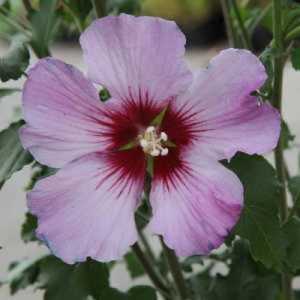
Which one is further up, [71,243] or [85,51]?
[85,51]

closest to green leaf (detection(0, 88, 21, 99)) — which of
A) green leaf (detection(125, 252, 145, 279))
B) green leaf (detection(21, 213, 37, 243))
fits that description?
green leaf (detection(21, 213, 37, 243))

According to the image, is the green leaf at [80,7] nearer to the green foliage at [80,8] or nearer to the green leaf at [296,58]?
the green foliage at [80,8]

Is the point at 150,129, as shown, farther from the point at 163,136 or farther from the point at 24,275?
the point at 24,275

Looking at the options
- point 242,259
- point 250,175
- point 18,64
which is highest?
point 18,64

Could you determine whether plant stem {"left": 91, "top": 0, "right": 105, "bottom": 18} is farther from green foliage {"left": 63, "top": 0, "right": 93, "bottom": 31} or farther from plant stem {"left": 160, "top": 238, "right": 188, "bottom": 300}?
plant stem {"left": 160, "top": 238, "right": 188, "bottom": 300}

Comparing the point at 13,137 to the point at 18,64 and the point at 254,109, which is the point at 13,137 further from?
the point at 254,109

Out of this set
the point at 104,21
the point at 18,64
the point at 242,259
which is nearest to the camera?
the point at 104,21

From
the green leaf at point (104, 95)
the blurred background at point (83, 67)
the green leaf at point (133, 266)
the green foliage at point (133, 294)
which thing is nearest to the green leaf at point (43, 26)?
the blurred background at point (83, 67)

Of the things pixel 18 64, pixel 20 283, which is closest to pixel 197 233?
pixel 18 64
